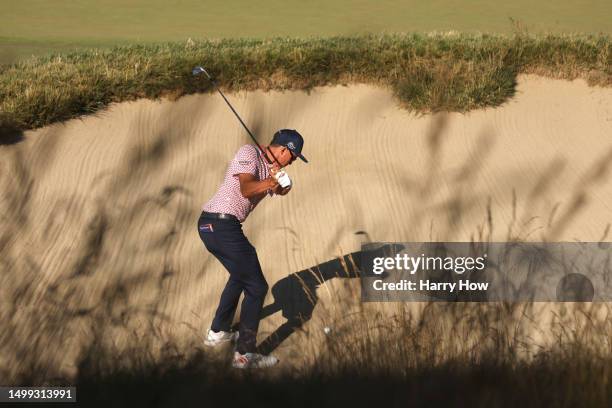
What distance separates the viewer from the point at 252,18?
20.6m

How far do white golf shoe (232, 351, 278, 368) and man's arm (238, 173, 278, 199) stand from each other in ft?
3.55

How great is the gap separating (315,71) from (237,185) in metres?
5.82

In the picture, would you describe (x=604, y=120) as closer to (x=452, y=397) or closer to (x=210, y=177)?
(x=210, y=177)

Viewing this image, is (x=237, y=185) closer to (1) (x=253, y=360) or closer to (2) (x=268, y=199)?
(1) (x=253, y=360)

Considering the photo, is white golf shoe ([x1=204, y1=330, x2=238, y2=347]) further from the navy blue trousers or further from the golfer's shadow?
the navy blue trousers

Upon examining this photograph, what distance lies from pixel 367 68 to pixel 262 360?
6.38 metres

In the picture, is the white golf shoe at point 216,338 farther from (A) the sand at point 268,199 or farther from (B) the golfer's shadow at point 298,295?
(B) the golfer's shadow at point 298,295

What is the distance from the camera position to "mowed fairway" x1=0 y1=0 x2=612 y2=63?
18.5 metres

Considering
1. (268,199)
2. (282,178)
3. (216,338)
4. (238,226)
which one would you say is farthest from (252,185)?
(268,199)

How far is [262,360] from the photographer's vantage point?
6582 mm

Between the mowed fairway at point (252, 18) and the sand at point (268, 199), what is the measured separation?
598cm

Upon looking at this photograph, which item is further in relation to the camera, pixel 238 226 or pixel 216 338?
pixel 216 338

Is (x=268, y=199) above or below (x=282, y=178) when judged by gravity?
above

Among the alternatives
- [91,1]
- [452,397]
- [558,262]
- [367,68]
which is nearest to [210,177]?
[367,68]
